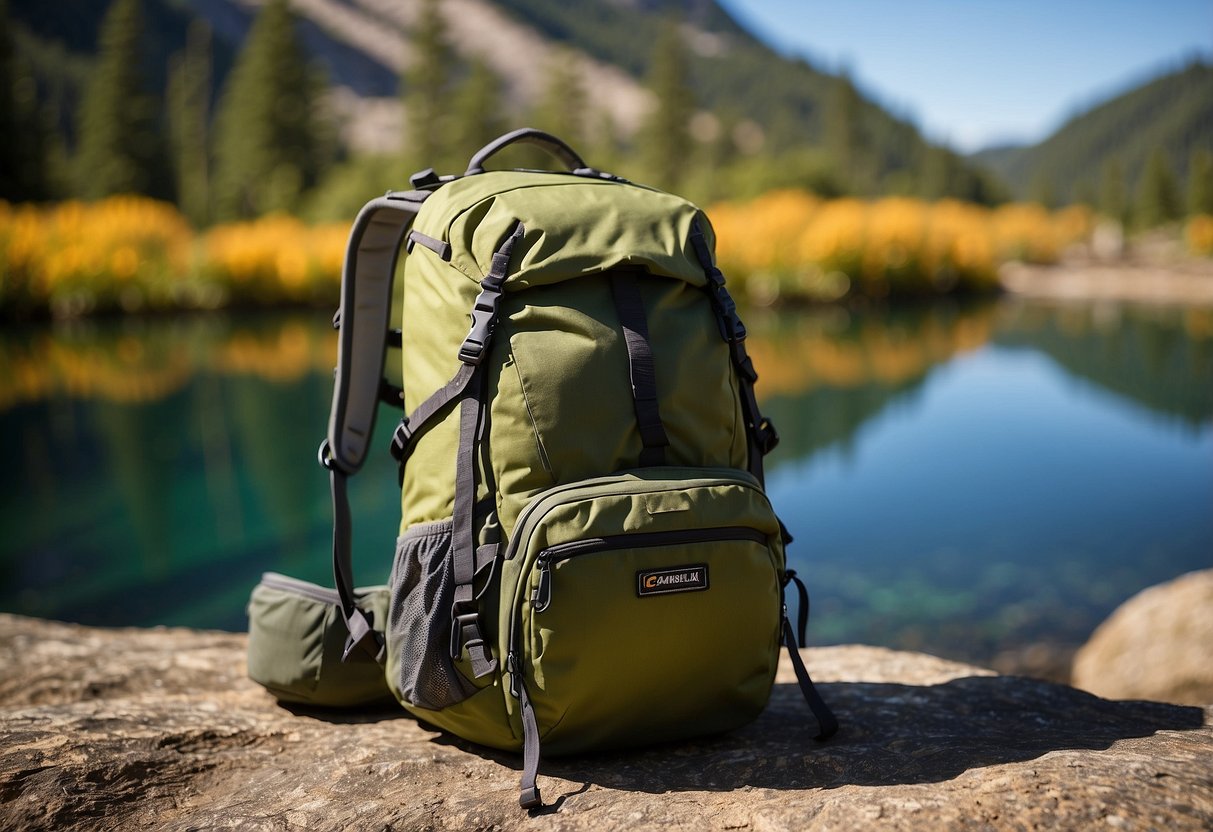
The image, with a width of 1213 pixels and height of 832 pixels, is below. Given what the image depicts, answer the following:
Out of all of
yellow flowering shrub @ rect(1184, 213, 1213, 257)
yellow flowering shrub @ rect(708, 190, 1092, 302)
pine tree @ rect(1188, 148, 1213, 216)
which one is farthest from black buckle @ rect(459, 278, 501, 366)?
pine tree @ rect(1188, 148, 1213, 216)

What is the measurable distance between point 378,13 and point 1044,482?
127 m

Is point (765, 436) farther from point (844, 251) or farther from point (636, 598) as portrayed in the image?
point (844, 251)

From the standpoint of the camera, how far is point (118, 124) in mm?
29234

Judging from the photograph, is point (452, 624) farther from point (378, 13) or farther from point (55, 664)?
point (378, 13)

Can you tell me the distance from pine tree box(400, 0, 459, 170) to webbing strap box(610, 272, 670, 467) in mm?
29644

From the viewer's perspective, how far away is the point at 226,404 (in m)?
9.52

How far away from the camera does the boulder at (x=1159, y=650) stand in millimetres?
3055

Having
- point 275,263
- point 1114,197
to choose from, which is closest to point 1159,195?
point 1114,197

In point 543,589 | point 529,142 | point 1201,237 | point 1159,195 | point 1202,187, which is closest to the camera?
point 543,589

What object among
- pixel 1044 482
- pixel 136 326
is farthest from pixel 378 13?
pixel 1044 482

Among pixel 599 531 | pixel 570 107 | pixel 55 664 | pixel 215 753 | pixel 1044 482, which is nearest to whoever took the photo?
pixel 599 531

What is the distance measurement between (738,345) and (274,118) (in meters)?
33.1

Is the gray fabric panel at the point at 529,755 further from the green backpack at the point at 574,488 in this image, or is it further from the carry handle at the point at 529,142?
the carry handle at the point at 529,142

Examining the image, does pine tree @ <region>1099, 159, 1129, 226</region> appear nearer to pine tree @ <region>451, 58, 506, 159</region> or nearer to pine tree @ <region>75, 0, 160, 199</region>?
pine tree @ <region>451, 58, 506, 159</region>
